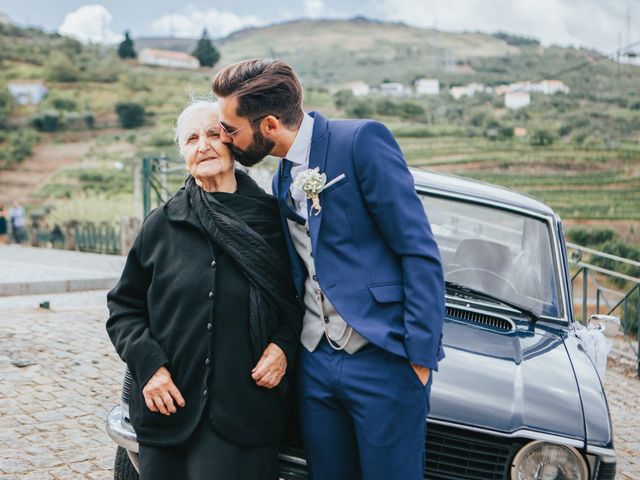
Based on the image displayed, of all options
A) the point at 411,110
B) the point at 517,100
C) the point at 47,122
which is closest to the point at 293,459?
the point at 517,100

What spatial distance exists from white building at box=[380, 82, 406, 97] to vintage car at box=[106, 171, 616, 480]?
196ft

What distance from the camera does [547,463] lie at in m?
3.22

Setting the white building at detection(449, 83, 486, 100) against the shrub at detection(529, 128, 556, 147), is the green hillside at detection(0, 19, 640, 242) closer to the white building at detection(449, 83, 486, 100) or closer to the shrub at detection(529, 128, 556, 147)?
the shrub at detection(529, 128, 556, 147)

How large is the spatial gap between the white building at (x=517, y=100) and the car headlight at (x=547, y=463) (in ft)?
160

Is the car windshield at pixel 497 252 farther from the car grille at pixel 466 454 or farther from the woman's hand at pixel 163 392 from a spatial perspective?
the woman's hand at pixel 163 392

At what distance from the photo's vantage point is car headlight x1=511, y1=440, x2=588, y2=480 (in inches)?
126

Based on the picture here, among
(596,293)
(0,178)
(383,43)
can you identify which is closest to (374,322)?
(596,293)

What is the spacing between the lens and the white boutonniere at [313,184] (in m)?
2.68

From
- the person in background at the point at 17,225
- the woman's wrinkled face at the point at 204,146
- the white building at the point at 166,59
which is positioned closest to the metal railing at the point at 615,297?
the woman's wrinkled face at the point at 204,146

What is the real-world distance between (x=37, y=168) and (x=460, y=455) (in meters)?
53.9

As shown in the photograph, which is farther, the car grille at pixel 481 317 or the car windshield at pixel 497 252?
the car windshield at pixel 497 252

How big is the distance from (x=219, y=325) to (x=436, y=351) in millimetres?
773

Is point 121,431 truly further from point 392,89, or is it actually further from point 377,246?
point 392,89

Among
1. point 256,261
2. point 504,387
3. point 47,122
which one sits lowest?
point 504,387
